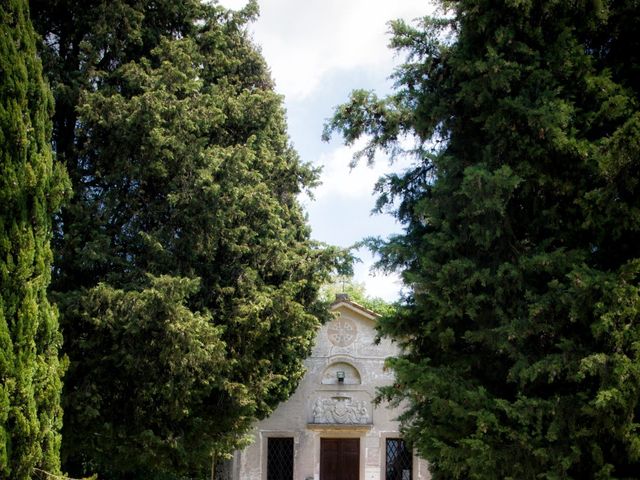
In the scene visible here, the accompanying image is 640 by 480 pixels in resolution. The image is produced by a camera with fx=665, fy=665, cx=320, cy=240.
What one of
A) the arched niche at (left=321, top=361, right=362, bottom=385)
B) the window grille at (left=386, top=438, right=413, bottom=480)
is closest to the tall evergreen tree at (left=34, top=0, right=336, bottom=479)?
the arched niche at (left=321, top=361, right=362, bottom=385)

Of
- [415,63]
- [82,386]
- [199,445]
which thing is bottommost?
[199,445]

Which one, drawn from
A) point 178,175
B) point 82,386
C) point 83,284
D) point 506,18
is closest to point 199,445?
point 82,386

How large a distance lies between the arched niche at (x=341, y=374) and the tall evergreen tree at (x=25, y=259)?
10.4m

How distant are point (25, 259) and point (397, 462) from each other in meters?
12.9

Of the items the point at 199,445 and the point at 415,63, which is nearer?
the point at 415,63

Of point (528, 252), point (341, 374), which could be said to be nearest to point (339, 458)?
point (341, 374)

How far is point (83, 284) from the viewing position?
10.9 metres

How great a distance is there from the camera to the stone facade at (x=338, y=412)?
1727 centimetres

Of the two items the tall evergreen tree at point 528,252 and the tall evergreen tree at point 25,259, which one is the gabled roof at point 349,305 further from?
the tall evergreen tree at point 25,259

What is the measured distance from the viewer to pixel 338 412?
692 inches

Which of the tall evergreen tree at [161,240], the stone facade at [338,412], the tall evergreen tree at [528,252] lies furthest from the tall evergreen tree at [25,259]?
the stone facade at [338,412]

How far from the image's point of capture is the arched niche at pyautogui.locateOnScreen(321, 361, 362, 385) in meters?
17.8

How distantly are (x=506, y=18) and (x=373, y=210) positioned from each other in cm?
307

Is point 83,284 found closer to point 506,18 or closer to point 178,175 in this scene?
point 178,175
